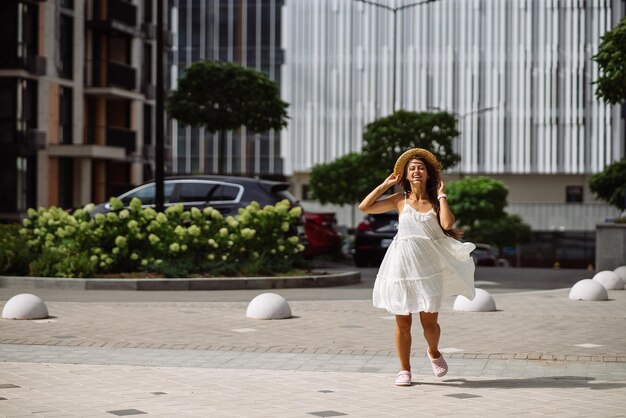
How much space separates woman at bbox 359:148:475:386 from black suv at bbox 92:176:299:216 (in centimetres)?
1473

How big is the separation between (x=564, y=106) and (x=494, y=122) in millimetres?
4407

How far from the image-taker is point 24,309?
14.8m

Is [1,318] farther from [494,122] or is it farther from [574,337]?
[494,122]

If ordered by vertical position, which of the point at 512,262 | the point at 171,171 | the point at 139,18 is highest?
the point at 139,18

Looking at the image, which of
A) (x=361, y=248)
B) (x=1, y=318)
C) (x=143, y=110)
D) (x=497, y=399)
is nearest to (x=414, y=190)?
(x=497, y=399)

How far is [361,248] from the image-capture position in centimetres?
3136

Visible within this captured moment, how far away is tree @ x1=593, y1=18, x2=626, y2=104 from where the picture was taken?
1024 inches

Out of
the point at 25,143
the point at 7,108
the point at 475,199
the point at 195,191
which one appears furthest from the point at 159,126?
the point at 475,199

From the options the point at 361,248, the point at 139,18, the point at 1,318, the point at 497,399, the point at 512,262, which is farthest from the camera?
the point at 512,262

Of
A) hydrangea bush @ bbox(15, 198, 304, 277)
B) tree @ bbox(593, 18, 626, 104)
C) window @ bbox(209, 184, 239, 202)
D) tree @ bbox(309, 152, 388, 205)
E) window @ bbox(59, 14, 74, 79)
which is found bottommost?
hydrangea bush @ bbox(15, 198, 304, 277)

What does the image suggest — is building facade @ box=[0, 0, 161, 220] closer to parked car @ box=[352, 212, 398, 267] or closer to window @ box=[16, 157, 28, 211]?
window @ box=[16, 157, 28, 211]

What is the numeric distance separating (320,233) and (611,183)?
8813mm

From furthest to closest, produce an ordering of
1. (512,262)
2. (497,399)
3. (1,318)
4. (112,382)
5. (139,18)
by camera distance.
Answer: (512,262) → (139,18) → (1,318) → (112,382) → (497,399)

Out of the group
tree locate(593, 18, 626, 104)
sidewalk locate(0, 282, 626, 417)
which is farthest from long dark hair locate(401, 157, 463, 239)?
tree locate(593, 18, 626, 104)
